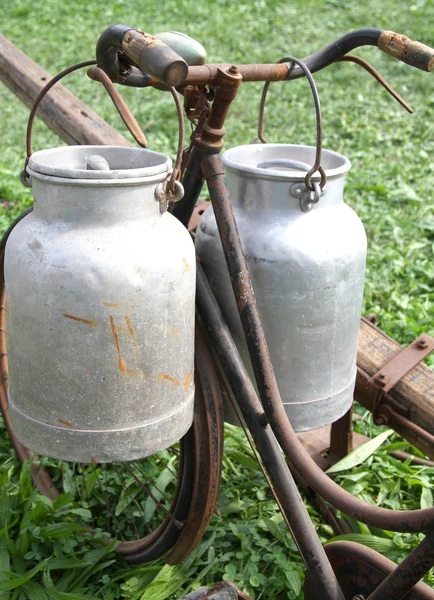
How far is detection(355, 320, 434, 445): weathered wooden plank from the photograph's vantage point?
6.76 feet

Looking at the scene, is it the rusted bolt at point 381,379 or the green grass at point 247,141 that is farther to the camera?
the green grass at point 247,141

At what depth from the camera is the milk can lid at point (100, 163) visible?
1.50 m

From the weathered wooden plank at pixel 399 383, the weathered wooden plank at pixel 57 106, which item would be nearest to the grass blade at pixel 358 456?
the weathered wooden plank at pixel 399 383

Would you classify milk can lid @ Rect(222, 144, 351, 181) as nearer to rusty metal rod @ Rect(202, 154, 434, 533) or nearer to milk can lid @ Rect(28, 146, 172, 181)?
rusty metal rod @ Rect(202, 154, 434, 533)

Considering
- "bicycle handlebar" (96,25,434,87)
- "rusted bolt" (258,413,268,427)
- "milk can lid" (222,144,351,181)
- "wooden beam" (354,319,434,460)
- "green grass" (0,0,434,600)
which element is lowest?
"green grass" (0,0,434,600)

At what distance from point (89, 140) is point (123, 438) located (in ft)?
5.93

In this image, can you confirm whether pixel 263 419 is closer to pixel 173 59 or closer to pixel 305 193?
pixel 305 193

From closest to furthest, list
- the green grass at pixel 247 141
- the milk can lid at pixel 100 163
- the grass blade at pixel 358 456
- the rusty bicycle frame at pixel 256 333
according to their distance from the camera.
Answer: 1. the milk can lid at pixel 100 163
2. the rusty bicycle frame at pixel 256 333
3. the green grass at pixel 247 141
4. the grass blade at pixel 358 456

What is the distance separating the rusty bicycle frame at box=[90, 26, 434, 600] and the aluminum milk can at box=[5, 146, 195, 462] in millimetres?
133

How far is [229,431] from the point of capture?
287cm

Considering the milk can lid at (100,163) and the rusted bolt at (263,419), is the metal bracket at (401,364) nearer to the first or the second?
the rusted bolt at (263,419)

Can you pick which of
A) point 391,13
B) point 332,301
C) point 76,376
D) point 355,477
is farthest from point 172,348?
point 391,13

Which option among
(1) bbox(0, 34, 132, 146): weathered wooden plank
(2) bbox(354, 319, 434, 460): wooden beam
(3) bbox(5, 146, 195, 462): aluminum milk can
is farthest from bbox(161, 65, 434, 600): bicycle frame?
(1) bbox(0, 34, 132, 146): weathered wooden plank

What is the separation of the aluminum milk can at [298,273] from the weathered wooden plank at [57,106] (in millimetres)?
1239
